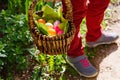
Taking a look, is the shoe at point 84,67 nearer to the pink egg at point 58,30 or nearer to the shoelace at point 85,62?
the shoelace at point 85,62

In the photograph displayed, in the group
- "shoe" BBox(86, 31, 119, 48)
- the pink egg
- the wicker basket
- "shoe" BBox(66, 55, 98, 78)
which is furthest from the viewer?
"shoe" BBox(86, 31, 119, 48)

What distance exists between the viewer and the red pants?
2256 millimetres

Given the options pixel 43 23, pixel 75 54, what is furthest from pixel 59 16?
pixel 75 54

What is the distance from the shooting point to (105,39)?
2830 millimetres

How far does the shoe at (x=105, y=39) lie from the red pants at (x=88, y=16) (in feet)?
0.26

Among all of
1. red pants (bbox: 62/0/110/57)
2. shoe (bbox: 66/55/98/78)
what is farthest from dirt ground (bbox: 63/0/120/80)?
red pants (bbox: 62/0/110/57)

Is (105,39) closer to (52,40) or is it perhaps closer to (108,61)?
(108,61)

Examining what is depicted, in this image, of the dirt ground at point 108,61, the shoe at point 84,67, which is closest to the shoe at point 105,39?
the dirt ground at point 108,61

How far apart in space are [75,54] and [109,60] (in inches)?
14.5

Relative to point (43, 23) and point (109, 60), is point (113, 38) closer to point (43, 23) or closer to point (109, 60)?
point (109, 60)

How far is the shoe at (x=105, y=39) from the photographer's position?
110 inches

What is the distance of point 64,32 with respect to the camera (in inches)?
82.9

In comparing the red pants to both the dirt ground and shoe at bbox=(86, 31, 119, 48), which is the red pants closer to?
shoe at bbox=(86, 31, 119, 48)

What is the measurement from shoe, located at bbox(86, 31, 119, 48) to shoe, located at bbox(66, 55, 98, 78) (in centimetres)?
24
